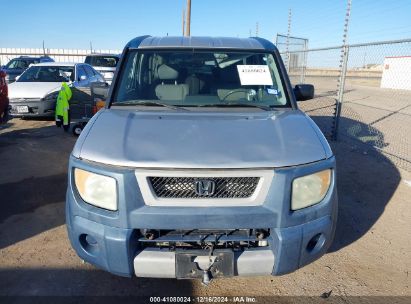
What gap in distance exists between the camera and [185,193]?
2256mm

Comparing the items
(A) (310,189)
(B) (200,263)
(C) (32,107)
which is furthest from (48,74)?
(A) (310,189)

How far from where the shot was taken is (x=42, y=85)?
971cm

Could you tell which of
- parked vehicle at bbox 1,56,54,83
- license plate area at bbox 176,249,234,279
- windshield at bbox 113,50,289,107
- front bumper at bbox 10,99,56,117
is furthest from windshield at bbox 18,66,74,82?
license plate area at bbox 176,249,234,279

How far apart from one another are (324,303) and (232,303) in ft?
2.35

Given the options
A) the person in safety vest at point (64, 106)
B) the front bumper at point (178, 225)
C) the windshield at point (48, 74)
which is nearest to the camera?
the front bumper at point (178, 225)

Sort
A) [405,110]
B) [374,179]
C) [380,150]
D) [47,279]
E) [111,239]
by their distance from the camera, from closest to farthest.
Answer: [111,239] → [47,279] → [374,179] → [380,150] → [405,110]

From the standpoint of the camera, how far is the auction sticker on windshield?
346 cm

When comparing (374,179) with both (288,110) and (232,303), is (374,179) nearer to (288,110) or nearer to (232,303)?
(288,110)

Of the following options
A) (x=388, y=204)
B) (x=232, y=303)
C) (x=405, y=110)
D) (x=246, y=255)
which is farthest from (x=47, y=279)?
(x=405, y=110)

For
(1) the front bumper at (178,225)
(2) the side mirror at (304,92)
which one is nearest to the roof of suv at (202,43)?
(2) the side mirror at (304,92)

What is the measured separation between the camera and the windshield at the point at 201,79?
334 centimetres

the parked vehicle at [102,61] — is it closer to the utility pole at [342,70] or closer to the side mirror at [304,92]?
the utility pole at [342,70]

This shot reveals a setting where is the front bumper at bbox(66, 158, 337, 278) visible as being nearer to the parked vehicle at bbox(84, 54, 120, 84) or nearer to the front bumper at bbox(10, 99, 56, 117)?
the front bumper at bbox(10, 99, 56, 117)

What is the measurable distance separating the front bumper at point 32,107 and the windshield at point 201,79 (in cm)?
662
